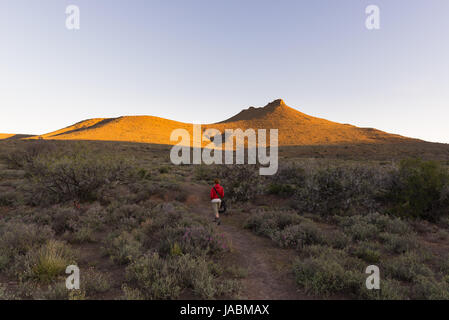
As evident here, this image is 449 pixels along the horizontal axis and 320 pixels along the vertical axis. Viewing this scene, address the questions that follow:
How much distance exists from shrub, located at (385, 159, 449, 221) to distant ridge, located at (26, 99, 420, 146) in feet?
189

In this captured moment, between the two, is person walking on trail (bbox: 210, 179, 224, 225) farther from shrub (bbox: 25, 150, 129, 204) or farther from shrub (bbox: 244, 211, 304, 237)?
shrub (bbox: 25, 150, 129, 204)

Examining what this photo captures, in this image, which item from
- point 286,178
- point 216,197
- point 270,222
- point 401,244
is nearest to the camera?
point 401,244

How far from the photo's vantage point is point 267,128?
285 ft

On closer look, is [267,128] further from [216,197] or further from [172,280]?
[172,280]

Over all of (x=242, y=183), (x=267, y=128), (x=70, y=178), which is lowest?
(x=242, y=183)

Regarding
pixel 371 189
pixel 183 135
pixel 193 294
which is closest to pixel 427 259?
pixel 371 189

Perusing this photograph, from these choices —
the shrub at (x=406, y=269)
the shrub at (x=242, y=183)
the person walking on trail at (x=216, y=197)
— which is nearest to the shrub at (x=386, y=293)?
the shrub at (x=406, y=269)

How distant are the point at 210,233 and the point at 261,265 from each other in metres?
A: 1.64

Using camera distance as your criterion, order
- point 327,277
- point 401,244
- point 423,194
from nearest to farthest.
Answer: point 327,277 < point 401,244 < point 423,194

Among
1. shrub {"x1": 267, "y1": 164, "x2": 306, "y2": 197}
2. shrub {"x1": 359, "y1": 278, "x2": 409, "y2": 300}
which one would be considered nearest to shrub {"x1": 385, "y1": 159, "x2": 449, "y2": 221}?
shrub {"x1": 267, "y1": 164, "x2": 306, "y2": 197}

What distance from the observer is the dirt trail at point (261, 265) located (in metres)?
4.23

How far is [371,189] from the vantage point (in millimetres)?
10023

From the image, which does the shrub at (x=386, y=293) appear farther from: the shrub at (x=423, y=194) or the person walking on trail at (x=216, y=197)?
the shrub at (x=423, y=194)

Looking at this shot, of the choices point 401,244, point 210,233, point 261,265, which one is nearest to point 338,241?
point 401,244
